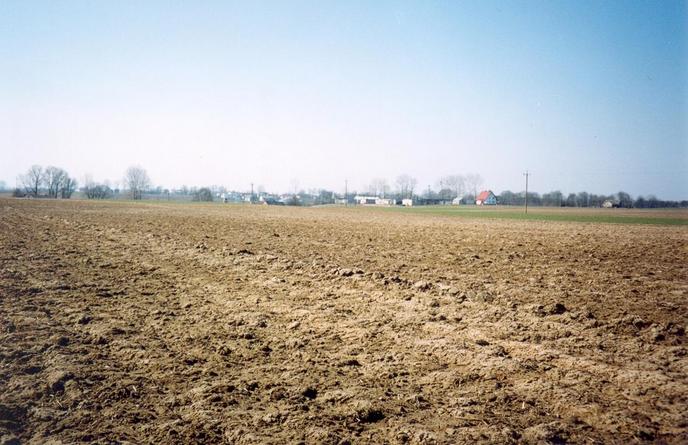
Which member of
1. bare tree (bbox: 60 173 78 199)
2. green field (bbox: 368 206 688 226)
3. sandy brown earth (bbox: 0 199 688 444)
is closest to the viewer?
sandy brown earth (bbox: 0 199 688 444)

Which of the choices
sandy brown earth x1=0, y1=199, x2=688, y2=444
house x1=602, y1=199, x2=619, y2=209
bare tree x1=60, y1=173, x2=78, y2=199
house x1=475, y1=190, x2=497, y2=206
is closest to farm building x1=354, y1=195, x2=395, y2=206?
house x1=475, y1=190, x2=497, y2=206

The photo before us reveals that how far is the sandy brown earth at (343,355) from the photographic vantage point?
153 inches

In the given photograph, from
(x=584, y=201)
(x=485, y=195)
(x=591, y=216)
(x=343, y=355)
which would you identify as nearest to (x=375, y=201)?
(x=485, y=195)

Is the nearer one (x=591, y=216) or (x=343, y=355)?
(x=343, y=355)

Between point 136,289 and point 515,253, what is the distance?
39.9 ft

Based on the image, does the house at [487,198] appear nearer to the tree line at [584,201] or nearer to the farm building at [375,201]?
the tree line at [584,201]

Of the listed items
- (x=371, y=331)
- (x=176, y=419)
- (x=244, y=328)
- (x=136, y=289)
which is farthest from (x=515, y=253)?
(x=176, y=419)

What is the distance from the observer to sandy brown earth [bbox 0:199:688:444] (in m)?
3.89

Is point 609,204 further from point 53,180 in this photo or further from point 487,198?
point 53,180

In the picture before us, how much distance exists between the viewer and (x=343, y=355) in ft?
18.6

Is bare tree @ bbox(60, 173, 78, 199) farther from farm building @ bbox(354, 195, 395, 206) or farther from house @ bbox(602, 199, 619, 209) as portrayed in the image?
house @ bbox(602, 199, 619, 209)

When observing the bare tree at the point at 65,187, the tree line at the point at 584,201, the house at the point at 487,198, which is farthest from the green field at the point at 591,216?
the bare tree at the point at 65,187

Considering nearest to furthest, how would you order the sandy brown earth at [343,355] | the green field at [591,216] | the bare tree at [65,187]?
the sandy brown earth at [343,355] < the green field at [591,216] < the bare tree at [65,187]

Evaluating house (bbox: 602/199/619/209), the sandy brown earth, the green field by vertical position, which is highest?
house (bbox: 602/199/619/209)
